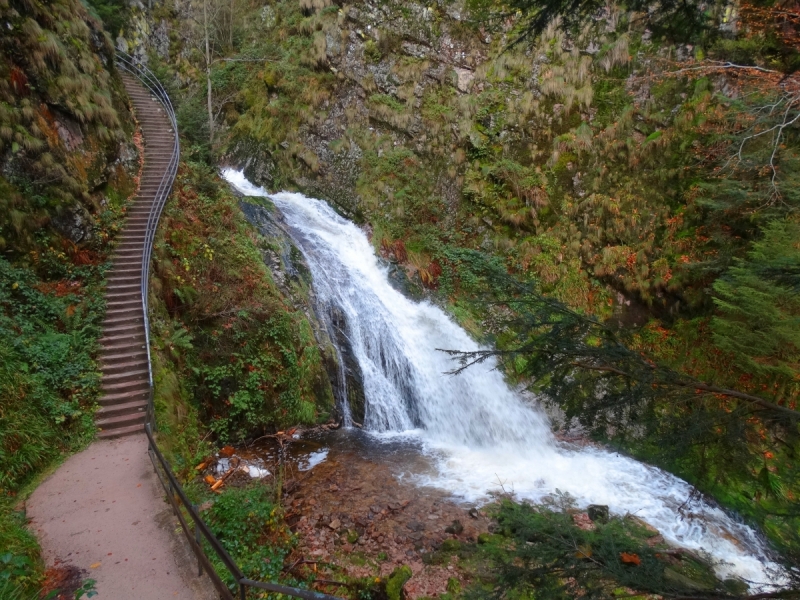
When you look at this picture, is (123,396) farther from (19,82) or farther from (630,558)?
(630,558)

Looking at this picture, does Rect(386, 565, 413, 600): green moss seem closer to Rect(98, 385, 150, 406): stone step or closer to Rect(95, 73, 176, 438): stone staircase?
Rect(95, 73, 176, 438): stone staircase

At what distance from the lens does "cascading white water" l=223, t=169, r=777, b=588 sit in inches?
316

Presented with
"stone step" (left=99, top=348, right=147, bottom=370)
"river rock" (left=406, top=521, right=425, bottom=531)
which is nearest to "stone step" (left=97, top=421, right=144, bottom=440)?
"stone step" (left=99, top=348, right=147, bottom=370)

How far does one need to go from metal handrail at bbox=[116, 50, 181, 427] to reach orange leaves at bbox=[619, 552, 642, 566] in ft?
23.9

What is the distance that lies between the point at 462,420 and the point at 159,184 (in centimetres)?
1154

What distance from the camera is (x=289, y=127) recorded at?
1817cm

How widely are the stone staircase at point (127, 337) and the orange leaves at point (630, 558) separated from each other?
780cm

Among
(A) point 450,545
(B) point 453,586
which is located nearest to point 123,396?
(A) point 450,545

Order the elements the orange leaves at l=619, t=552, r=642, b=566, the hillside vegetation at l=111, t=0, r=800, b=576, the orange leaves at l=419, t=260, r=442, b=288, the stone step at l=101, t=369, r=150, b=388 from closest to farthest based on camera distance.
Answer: the orange leaves at l=619, t=552, r=642, b=566 < the stone step at l=101, t=369, r=150, b=388 < the hillside vegetation at l=111, t=0, r=800, b=576 < the orange leaves at l=419, t=260, r=442, b=288

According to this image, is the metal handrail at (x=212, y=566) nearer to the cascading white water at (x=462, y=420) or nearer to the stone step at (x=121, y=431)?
the stone step at (x=121, y=431)

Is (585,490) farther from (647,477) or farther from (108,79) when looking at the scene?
(108,79)

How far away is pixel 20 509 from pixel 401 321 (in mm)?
9115

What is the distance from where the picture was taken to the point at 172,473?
4875 millimetres

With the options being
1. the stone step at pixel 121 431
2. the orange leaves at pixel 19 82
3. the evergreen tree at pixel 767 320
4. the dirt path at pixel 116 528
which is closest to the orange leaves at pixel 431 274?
the evergreen tree at pixel 767 320
